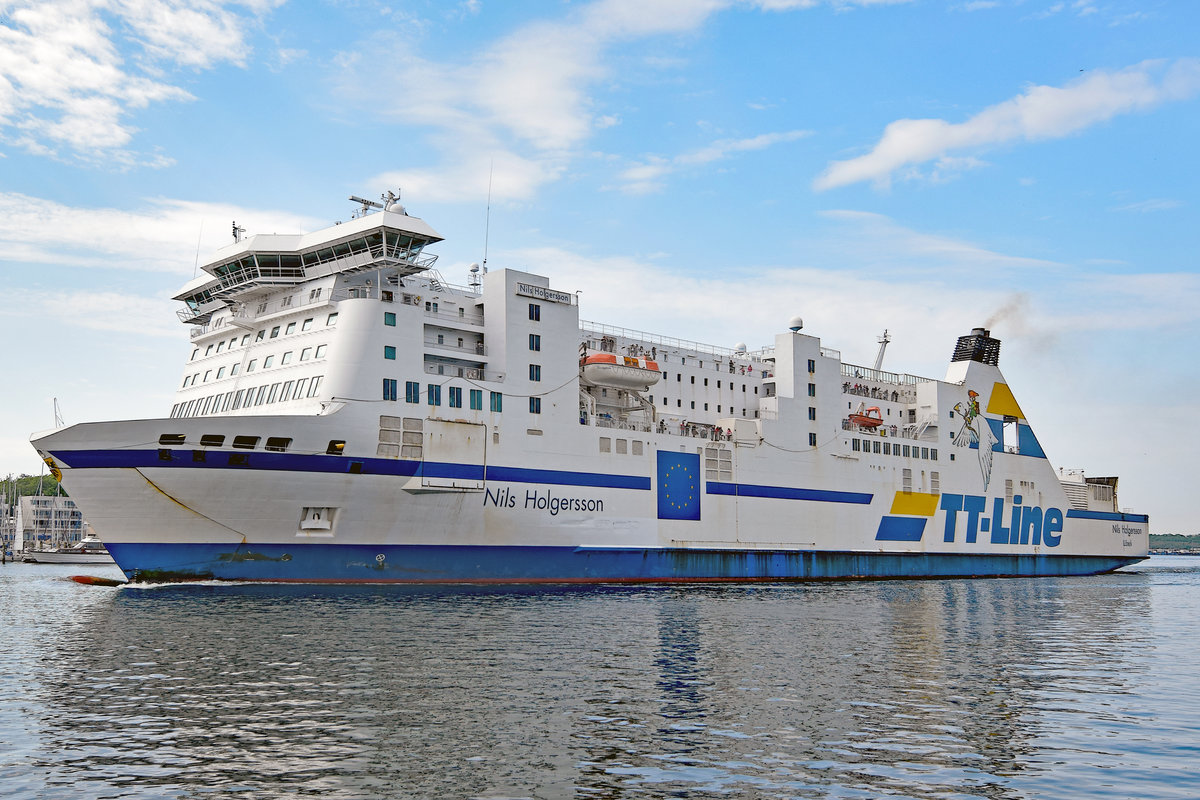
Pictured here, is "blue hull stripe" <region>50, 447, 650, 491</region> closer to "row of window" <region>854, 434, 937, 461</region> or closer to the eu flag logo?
the eu flag logo

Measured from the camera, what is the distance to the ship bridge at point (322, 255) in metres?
31.7

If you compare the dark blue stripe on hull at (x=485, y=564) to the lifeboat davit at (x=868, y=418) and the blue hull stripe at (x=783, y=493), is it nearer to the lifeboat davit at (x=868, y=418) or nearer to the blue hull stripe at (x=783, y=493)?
the blue hull stripe at (x=783, y=493)

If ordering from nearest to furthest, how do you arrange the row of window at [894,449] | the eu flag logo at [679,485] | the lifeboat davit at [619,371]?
the lifeboat davit at [619,371] → the eu flag logo at [679,485] → the row of window at [894,449]

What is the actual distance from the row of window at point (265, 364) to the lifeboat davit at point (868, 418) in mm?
26583

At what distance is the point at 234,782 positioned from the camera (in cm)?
923

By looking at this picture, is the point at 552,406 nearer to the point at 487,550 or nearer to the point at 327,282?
the point at 487,550

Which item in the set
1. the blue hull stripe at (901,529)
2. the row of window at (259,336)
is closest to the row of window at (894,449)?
the blue hull stripe at (901,529)

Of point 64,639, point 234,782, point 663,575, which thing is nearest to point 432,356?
point 663,575

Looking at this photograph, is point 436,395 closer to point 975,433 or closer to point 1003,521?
point 975,433

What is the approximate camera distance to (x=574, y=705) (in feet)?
42.1

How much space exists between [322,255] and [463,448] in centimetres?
869

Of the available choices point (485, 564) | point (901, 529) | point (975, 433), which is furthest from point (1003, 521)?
point (485, 564)

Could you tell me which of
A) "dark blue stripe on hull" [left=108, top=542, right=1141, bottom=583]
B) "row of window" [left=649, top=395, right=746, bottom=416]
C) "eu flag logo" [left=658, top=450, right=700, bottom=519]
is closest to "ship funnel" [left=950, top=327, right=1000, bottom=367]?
"dark blue stripe on hull" [left=108, top=542, right=1141, bottom=583]

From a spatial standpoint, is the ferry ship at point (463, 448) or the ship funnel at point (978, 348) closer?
the ferry ship at point (463, 448)
